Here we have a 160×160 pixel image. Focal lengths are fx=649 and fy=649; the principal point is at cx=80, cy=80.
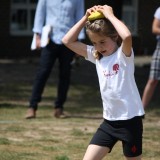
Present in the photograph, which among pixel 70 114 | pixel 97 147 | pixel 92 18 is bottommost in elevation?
pixel 70 114

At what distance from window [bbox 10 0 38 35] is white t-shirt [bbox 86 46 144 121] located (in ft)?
57.5

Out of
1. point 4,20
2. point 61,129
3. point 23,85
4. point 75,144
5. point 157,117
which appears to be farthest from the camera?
point 4,20

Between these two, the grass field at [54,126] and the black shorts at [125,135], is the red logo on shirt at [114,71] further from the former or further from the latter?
the grass field at [54,126]

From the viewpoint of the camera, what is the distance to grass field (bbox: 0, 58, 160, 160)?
6941mm

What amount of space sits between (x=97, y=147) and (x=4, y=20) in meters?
17.4

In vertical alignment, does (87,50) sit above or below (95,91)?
above

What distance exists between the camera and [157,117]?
9508 millimetres

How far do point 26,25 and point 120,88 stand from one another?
1787cm

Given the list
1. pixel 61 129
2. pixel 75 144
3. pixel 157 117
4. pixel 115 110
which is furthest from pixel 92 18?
pixel 157 117

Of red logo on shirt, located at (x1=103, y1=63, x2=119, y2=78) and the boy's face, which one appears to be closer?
the boy's face

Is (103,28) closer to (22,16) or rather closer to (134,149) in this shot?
(134,149)

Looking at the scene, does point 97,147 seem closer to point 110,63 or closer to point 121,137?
point 121,137

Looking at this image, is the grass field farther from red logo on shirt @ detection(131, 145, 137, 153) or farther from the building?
the building

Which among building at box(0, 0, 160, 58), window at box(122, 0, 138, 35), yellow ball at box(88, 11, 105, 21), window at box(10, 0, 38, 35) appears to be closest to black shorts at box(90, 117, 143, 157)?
yellow ball at box(88, 11, 105, 21)
